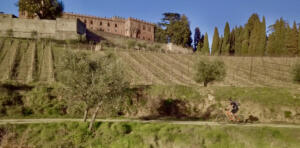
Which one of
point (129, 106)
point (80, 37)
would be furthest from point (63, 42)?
point (129, 106)

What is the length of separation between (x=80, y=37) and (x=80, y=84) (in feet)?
171

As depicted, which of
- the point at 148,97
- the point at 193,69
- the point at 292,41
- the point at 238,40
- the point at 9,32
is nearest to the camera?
the point at 148,97

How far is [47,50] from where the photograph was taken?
5362 centimetres

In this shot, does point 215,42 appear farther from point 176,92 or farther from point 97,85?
point 97,85

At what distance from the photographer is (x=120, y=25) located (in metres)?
128

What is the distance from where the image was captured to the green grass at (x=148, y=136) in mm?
17750

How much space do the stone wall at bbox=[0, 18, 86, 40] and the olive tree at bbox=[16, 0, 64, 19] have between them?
12.7 ft

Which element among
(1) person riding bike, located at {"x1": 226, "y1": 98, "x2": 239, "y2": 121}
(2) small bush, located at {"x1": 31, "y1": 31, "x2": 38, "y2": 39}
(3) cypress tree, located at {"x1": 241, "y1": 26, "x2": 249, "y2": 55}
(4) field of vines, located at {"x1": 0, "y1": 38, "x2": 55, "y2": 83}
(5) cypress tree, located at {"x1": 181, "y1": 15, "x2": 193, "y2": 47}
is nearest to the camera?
(1) person riding bike, located at {"x1": 226, "y1": 98, "x2": 239, "y2": 121}

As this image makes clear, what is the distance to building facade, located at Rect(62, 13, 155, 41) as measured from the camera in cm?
12206

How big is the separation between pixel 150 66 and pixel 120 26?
79.5 m

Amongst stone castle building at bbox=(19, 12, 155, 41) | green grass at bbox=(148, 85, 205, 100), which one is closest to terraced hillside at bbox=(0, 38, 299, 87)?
green grass at bbox=(148, 85, 205, 100)

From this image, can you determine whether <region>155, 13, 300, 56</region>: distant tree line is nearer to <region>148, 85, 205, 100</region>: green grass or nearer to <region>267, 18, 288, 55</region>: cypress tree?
<region>267, 18, 288, 55</region>: cypress tree

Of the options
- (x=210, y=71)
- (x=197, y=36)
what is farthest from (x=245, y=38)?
(x=210, y=71)

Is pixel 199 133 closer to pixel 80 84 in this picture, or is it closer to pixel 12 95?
pixel 80 84
